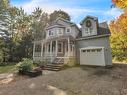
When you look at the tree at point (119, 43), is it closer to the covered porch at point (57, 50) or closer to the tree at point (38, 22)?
the covered porch at point (57, 50)

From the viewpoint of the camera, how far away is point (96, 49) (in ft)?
64.3

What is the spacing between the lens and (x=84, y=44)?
2123 cm

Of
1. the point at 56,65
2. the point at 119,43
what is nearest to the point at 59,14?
the point at 119,43

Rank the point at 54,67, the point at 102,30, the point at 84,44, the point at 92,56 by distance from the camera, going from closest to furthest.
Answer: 1. the point at 54,67
2. the point at 92,56
3. the point at 102,30
4. the point at 84,44

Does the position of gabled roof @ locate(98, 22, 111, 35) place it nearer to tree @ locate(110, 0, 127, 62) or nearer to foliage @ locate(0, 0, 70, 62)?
tree @ locate(110, 0, 127, 62)

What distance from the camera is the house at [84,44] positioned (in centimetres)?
1906

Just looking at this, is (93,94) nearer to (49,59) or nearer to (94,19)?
(49,59)

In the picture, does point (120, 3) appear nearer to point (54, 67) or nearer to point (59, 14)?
point (54, 67)

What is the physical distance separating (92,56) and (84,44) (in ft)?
8.14

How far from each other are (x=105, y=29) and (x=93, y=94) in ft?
45.4

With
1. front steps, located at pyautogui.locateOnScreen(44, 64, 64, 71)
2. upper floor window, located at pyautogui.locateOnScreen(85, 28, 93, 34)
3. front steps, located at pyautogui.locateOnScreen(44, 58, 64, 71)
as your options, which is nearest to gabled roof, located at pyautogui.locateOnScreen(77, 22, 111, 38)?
upper floor window, located at pyautogui.locateOnScreen(85, 28, 93, 34)

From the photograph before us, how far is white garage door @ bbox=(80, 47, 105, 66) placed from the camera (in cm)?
1872

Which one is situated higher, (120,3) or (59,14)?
(59,14)

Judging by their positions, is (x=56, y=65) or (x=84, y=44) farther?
(x=84, y=44)
